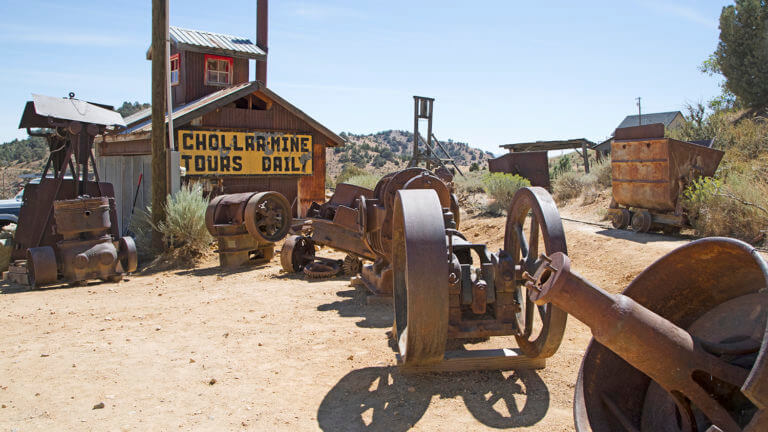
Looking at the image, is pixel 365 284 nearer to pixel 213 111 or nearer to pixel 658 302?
pixel 658 302

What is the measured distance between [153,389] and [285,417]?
1.20m

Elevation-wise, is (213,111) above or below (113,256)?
above

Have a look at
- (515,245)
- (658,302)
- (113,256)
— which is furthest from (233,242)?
(658,302)

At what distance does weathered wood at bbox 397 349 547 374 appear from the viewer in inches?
168

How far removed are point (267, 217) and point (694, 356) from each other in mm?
8692

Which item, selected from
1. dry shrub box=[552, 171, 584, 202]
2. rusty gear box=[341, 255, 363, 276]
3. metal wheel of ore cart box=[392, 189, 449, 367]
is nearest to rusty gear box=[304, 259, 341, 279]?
rusty gear box=[341, 255, 363, 276]

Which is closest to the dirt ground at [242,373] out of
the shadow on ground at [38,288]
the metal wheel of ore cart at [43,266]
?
the metal wheel of ore cart at [43,266]

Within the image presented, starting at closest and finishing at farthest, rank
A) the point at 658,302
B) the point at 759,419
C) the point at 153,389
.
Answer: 1. the point at 759,419
2. the point at 658,302
3. the point at 153,389

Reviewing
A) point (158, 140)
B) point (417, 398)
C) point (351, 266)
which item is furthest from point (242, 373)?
point (158, 140)

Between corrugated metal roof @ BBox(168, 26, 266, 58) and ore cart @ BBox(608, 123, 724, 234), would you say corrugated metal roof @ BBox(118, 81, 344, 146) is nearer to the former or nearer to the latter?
corrugated metal roof @ BBox(168, 26, 266, 58)

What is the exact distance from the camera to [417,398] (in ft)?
12.9

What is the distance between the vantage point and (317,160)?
16.0 metres

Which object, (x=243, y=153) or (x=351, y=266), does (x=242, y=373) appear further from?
(x=243, y=153)

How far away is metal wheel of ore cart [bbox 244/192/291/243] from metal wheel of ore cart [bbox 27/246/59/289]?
3.05 meters
